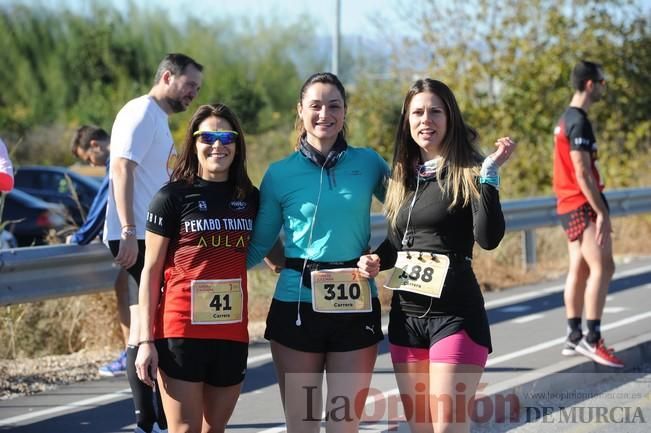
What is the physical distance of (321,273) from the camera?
4.58 meters

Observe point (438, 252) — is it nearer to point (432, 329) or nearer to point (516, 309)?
point (432, 329)

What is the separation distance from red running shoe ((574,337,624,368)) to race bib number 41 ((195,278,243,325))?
3.69 meters

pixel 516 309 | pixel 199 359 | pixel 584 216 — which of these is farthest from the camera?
pixel 516 309

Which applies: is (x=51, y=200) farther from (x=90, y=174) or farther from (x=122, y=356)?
(x=122, y=356)

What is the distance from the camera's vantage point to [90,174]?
23562 mm

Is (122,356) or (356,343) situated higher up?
(356,343)

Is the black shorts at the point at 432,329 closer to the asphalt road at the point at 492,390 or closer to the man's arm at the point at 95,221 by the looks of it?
the asphalt road at the point at 492,390

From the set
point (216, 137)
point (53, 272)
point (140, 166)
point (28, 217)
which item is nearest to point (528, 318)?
point (53, 272)

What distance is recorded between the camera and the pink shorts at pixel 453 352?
178 inches

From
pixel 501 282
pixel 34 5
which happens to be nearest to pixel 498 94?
pixel 501 282

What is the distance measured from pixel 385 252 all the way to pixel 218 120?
0.92 m

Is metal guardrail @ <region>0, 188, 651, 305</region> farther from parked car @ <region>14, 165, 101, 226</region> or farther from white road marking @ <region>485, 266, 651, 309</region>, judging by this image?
parked car @ <region>14, 165, 101, 226</region>

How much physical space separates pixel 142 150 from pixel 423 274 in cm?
194

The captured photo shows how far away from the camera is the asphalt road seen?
6.34 meters
